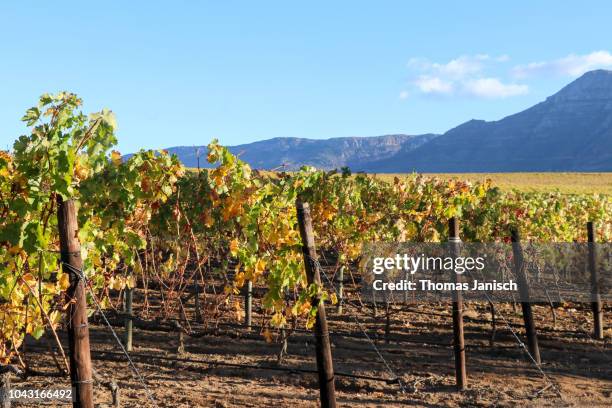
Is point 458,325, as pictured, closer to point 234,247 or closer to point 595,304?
point 234,247

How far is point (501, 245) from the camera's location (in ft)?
43.3

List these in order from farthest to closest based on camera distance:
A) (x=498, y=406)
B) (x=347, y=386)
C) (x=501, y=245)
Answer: (x=501, y=245) → (x=347, y=386) → (x=498, y=406)

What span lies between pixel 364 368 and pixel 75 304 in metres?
5.73

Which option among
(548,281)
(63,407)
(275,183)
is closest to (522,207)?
(548,281)

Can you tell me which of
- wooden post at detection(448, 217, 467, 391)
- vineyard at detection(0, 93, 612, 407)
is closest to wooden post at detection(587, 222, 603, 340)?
A: vineyard at detection(0, 93, 612, 407)

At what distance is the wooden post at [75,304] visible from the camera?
4.04m

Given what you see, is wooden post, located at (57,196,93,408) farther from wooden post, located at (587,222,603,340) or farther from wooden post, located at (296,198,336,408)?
wooden post, located at (587,222,603,340)

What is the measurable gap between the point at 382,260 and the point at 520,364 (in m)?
3.23

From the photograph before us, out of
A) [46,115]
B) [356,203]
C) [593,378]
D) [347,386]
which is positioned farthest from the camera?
[356,203]

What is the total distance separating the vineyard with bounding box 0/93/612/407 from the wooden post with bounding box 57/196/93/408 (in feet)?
0.04

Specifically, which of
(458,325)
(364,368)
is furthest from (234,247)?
(364,368)

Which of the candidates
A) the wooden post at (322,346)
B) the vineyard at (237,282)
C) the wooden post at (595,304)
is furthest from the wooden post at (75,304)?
the wooden post at (595,304)

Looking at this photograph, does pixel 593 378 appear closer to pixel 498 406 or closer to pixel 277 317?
pixel 498 406

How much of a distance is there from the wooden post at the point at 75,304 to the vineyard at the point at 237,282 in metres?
0.01
